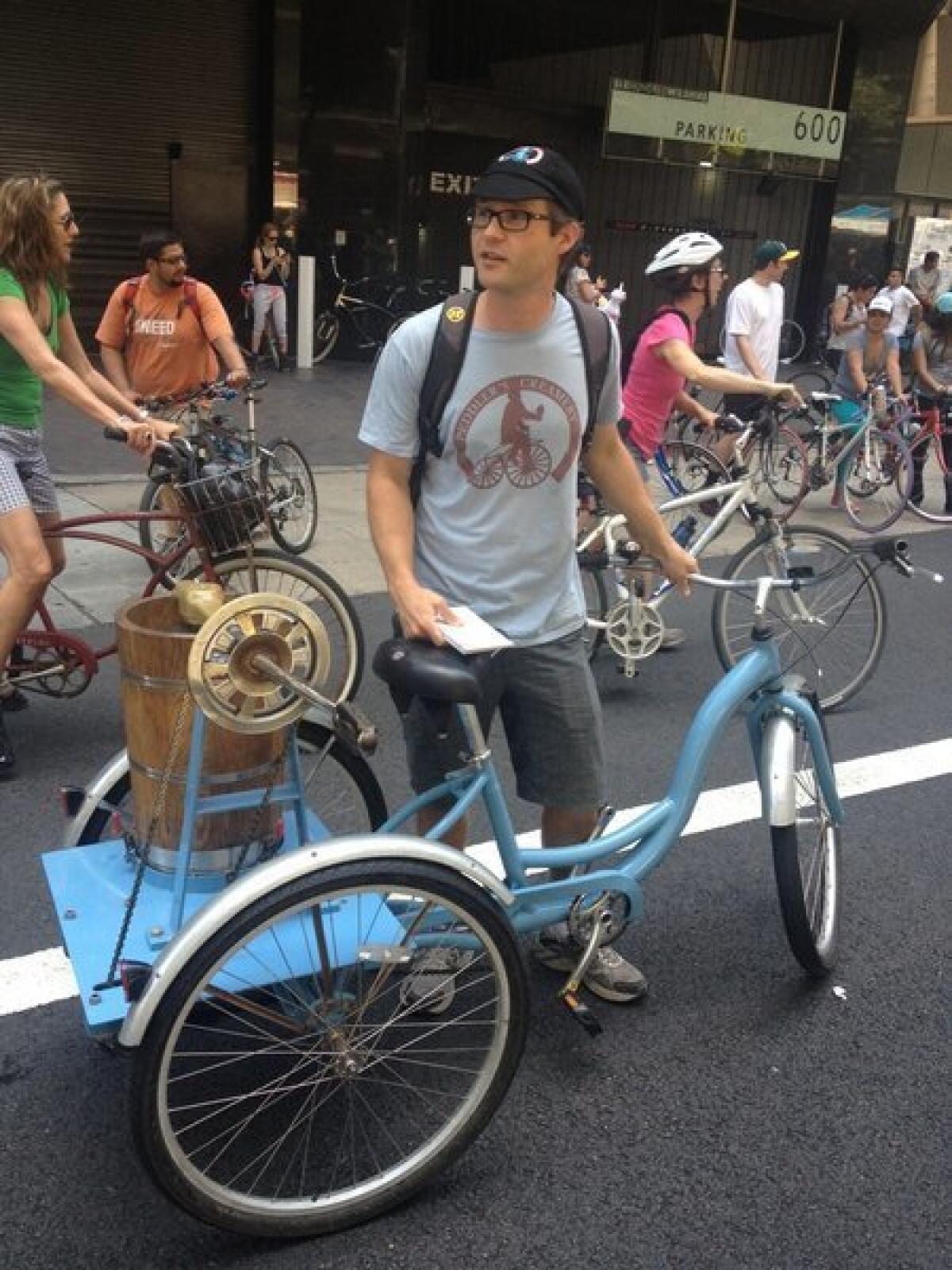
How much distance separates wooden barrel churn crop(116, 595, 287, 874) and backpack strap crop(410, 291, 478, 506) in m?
0.67

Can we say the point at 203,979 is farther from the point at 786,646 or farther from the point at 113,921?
the point at 786,646

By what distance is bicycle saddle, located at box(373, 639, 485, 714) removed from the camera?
7.30ft

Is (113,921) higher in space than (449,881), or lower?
lower

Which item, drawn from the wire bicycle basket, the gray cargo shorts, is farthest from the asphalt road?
the wire bicycle basket

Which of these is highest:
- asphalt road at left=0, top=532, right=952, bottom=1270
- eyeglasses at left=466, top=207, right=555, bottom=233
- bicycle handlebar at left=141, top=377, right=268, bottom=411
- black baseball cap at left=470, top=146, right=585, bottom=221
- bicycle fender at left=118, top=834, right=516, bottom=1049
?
black baseball cap at left=470, top=146, right=585, bottom=221

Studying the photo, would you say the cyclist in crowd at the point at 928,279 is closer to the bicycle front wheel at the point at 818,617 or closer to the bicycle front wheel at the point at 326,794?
the bicycle front wheel at the point at 818,617

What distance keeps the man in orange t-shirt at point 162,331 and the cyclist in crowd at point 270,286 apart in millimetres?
8777

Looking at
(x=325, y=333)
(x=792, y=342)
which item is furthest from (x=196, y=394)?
(x=792, y=342)

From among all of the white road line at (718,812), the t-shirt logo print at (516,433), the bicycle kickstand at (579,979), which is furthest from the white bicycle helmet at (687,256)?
the bicycle kickstand at (579,979)

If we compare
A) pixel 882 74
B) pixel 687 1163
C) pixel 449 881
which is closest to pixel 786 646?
pixel 687 1163

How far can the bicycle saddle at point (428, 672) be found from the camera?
7.30 feet

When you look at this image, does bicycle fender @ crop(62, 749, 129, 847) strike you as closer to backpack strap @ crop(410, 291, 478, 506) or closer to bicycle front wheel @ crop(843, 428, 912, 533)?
backpack strap @ crop(410, 291, 478, 506)

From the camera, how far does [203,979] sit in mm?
2055

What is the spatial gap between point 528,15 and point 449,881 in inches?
721
